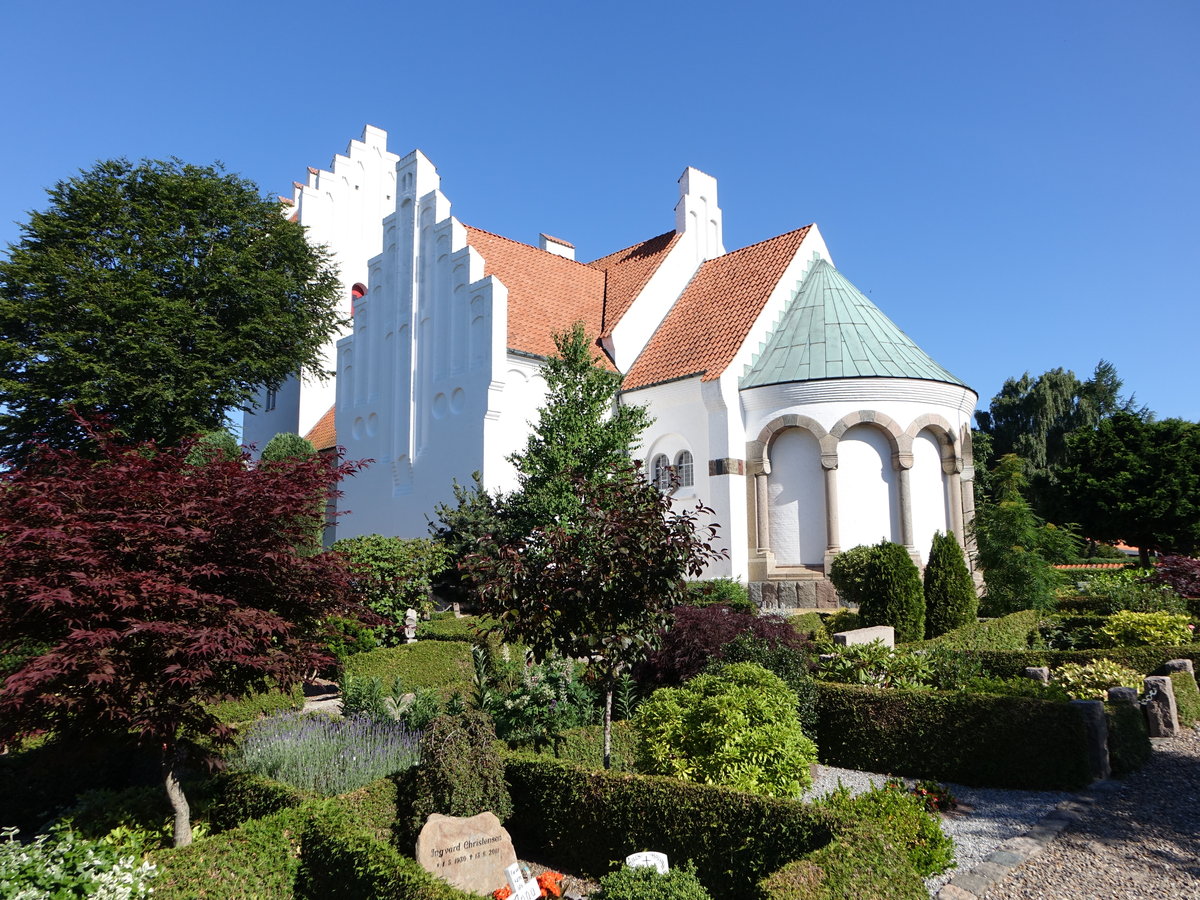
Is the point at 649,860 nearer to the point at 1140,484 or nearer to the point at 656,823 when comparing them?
the point at 656,823

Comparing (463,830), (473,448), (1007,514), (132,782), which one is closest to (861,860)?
(463,830)

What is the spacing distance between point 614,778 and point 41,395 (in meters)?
22.8

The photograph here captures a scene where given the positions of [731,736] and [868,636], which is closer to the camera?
[731,736]

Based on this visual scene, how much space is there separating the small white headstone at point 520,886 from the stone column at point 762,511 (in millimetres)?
14675

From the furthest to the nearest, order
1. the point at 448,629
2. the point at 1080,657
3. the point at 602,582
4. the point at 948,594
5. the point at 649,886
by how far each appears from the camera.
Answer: the point at 448,629
the point at 948,594
the point at 1080,657
the point at 602,582
the point at 649,886

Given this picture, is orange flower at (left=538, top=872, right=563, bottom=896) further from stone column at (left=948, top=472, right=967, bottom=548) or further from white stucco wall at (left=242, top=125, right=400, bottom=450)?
white stucco wall at (left=242, top=125, right=400, bottom=450)

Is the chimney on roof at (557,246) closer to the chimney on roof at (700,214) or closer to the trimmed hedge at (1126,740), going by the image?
the chimney on roof at (700,214)

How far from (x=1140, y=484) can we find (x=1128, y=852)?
32.9 meters

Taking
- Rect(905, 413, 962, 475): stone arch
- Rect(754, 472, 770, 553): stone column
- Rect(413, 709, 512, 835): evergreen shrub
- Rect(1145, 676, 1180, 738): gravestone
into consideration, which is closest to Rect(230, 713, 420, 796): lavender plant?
Rect(413, 709, 512, 835): evergreen shrub

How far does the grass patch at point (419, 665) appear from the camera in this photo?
1241cm

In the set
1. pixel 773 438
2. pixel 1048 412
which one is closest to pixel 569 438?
pixel 773 438

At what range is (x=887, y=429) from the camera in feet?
64.3

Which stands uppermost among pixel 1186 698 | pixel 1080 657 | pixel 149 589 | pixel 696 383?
pixel 696 383

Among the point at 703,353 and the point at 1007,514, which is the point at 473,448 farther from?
the point at 1007,514
